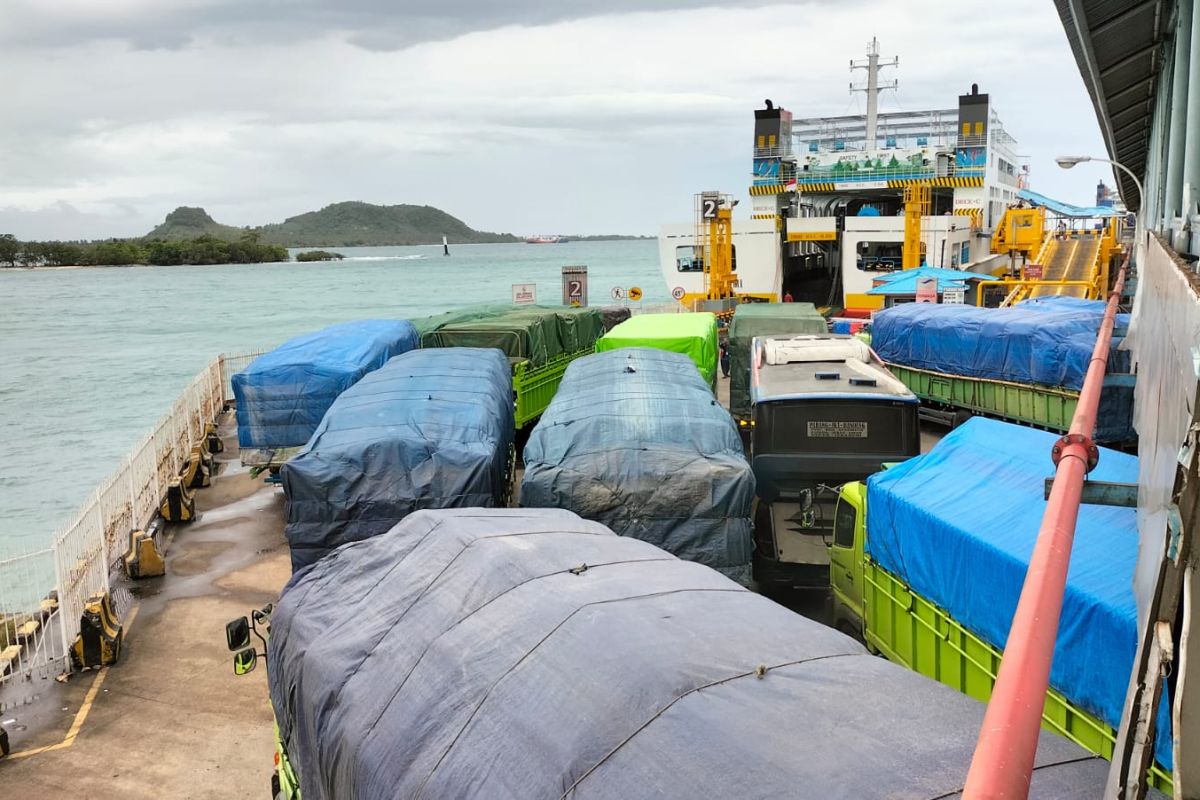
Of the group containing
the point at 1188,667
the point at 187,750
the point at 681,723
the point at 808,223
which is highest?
the point at 808,223

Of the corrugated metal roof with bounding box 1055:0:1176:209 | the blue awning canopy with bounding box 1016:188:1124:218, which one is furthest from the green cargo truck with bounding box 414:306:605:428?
the blue awning canopy with bounding box 1016:188:1124:218

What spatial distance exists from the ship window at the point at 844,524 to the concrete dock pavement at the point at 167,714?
547 cm

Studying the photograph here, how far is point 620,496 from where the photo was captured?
28.3ft

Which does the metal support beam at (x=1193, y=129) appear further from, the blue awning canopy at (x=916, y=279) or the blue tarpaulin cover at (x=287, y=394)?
the blue awning canopy at (x=916, y=279)

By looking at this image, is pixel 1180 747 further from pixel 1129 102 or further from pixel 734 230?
pixel 734 230

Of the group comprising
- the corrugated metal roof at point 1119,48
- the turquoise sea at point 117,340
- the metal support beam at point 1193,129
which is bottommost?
the turquoise sea at point 117,340

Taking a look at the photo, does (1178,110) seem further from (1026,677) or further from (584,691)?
(1026,677)

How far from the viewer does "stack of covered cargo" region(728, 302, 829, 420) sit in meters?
18.0

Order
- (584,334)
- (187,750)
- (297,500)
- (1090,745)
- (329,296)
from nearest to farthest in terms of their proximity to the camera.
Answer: (1090,745)
(187,750)
(297,500)
(584,334)
(329,296)

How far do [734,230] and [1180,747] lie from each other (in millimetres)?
40756

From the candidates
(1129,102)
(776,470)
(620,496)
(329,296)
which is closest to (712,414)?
(776,470)

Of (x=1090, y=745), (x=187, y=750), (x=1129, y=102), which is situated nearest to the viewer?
(x=1090, y=745)

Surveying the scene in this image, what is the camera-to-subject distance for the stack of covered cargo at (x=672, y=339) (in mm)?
16953

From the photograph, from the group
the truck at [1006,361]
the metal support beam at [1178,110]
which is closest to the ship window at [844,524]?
the metal support beam at [1178,110]
